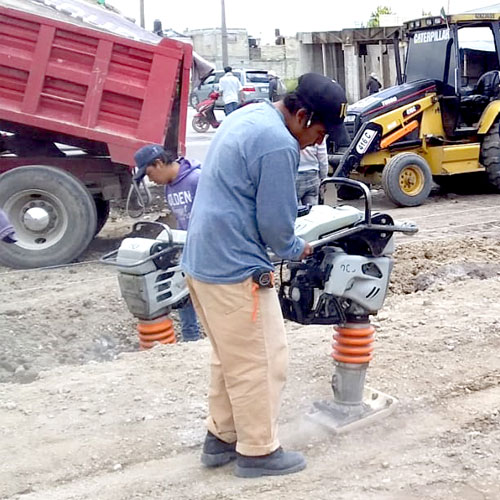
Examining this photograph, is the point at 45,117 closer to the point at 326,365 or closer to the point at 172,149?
the point at 172,149

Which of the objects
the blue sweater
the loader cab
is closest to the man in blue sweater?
the blue sweater

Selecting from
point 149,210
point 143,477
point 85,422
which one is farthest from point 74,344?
point 149,210

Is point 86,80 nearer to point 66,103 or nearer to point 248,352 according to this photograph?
point 66,103

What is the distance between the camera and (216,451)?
13.3ft

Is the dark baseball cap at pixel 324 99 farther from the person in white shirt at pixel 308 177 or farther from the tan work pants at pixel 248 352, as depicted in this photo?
the person in white shirt at pixel 308 177

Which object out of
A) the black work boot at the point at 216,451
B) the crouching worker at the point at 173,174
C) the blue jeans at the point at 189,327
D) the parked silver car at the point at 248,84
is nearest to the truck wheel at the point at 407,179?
the blue jeans at the point at 189,327

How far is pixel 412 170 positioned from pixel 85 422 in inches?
343

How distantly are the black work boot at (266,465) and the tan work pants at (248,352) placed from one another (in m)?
0.04

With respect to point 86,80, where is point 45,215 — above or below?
below

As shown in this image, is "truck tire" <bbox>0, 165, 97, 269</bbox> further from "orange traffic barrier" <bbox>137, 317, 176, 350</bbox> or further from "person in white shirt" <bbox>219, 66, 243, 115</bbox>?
"person in white shirt" <bbox>219, 66, 243, 115</bbox>

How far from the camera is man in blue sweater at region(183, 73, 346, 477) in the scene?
3545 mm

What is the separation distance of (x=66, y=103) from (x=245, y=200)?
5.60 m

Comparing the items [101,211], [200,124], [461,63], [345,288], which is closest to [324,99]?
[345,288]

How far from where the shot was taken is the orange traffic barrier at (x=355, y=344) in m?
4.35
